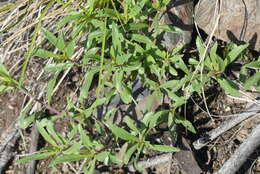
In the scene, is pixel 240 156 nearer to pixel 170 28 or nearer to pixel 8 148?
pixel 170 28

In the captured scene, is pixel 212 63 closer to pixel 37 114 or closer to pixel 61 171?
pixel 37 114

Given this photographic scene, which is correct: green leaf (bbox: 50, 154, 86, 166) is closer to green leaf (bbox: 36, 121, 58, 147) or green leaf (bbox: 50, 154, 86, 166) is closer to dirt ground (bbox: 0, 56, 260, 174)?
green leaf (bbox: 36, 121, 58, 147)

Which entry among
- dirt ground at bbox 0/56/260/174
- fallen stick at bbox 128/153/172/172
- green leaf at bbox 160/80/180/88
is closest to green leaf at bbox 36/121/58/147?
dirt ground at bbox 0/56/260/174

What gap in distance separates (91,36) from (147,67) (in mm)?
294

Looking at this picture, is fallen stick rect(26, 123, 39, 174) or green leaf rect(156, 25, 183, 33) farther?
fallen stick rect(26, 123, 39, 174)

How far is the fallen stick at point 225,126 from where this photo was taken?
1.64 metres

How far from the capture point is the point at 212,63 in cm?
160

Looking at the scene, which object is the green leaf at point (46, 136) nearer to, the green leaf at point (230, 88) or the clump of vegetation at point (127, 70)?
the clump of vegetation at point (127, 70)

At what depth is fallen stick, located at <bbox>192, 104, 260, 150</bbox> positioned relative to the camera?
1.64 m

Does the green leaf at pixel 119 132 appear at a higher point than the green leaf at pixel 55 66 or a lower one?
lower

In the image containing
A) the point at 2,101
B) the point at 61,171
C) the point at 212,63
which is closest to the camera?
the point at 212,63

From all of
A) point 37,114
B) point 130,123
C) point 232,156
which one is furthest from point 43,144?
point 232,156

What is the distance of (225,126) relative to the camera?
5.47 ft

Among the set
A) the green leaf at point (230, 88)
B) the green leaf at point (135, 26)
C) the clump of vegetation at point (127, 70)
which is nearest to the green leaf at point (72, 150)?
the clump of vegetation at point (127, 70)
